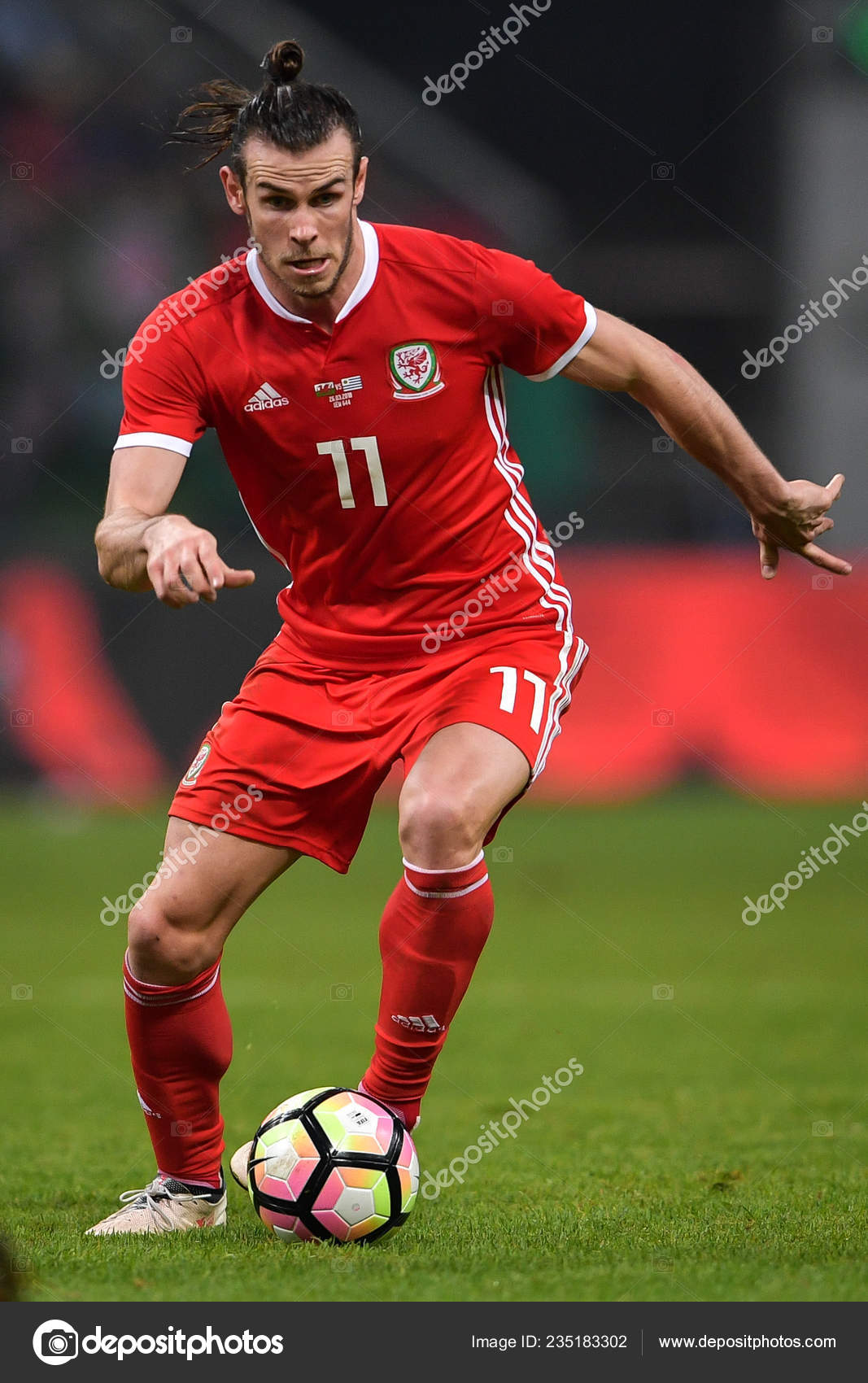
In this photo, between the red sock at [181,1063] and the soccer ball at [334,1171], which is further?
the red sock at [181,1063]

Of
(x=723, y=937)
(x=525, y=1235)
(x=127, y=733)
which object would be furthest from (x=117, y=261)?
(x=525, y=1235)

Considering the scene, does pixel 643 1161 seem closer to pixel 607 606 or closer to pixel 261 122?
pixel 261 122

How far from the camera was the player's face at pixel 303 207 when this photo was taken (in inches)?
145

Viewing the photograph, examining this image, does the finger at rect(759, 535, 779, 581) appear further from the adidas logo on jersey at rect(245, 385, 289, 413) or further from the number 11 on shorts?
the adidas logo on jersey at rect(245, 385, 289, 413)

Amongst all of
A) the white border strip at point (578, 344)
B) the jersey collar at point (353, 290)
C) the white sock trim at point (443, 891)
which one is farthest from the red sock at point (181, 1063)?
the white border strip at point (578, 344)

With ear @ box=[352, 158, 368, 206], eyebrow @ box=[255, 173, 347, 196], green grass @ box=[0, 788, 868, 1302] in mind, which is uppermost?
ear @ box=[352, 158, 368, 206]

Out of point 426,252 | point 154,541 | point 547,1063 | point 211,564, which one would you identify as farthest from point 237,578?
point 547,1063

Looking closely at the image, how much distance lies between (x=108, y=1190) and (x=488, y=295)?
8.13ft

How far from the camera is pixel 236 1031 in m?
6.58

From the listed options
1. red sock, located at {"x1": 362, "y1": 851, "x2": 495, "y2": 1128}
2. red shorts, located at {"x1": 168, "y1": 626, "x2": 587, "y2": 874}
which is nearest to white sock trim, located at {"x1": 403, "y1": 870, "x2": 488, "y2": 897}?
red sock, located at {"x1": 362, "y1": 851, "x2": 495, "y2": 1128}

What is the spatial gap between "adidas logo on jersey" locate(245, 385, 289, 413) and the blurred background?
26.0 feet

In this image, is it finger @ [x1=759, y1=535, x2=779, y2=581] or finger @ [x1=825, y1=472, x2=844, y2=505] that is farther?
finger @ [x1=759, y1=535, x2=779, y2=581]

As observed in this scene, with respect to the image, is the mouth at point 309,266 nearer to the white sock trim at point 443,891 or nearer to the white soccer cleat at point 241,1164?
the white sock trim at point 443,891

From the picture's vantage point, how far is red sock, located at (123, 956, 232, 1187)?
3920 millimetres
